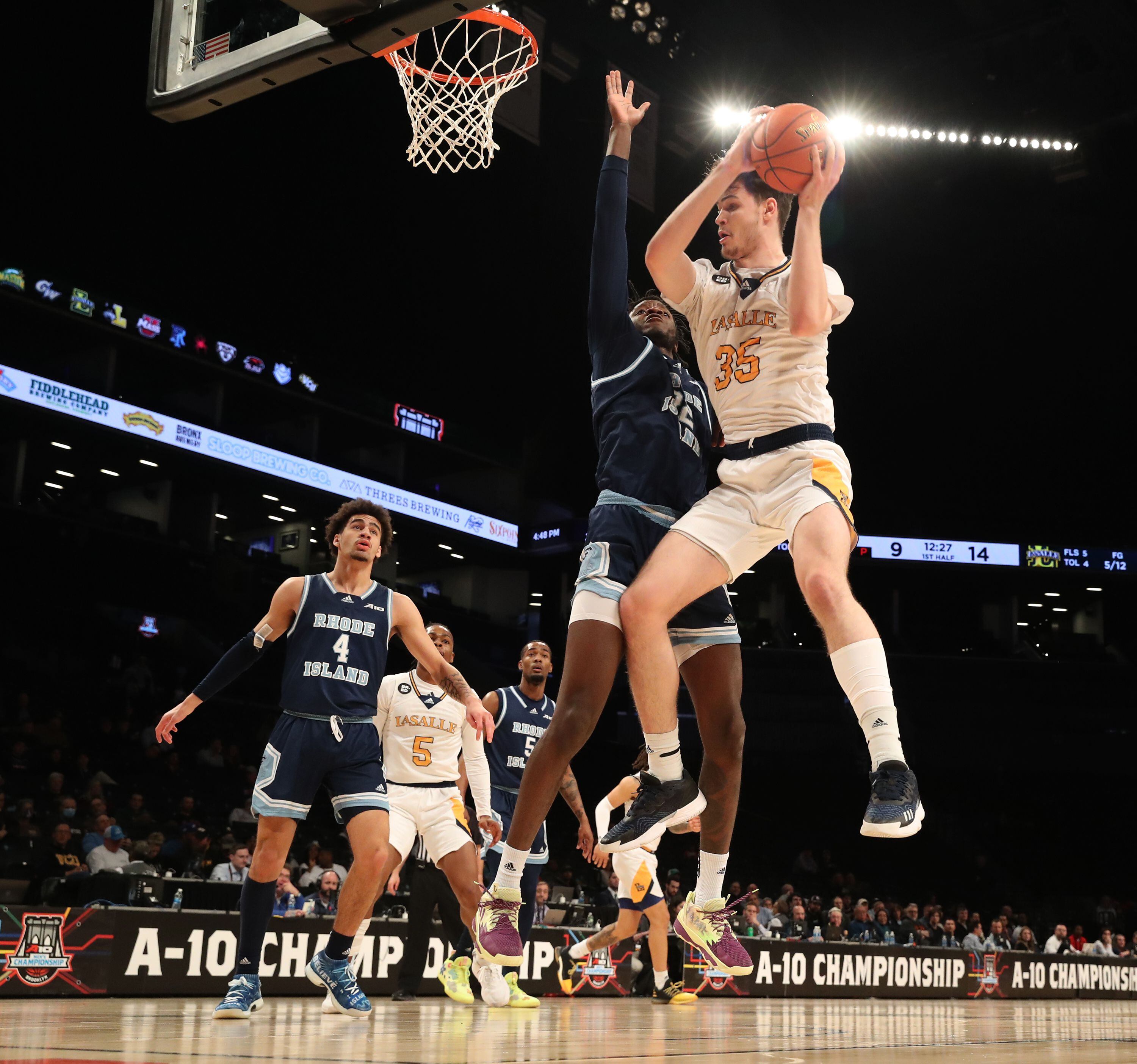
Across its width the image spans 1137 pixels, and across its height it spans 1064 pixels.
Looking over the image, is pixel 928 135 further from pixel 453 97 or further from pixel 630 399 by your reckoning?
pixel 630 399

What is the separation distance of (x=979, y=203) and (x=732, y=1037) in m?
18.4

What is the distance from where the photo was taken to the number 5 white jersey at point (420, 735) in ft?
28.0

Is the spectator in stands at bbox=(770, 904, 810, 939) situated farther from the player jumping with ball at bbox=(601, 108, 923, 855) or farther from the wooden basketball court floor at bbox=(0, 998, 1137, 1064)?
the player jumping with ball at bbox=(601, 108, 923, 855)

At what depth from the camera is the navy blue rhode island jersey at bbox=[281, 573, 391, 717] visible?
6.26 m

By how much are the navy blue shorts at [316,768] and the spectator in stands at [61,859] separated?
5.63 metres

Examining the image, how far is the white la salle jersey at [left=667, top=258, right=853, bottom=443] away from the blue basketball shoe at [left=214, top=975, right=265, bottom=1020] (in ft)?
12.7

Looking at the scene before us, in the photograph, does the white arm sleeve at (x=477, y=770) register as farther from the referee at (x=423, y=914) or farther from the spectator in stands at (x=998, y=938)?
the spectator in stands at (x=998, y=938)

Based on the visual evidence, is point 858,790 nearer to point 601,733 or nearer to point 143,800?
point 601,733

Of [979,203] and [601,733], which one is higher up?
[979,203]

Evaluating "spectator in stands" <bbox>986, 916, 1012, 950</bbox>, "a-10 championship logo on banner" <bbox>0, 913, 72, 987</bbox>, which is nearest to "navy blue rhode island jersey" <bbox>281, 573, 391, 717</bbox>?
"a-10 championship logo on banner" <bbox>0, 913, 72, 987</bbox>

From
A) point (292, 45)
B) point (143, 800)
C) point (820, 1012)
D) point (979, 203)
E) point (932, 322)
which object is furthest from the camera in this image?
point (932, 322)

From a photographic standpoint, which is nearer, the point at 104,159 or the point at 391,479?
the point at 104,159

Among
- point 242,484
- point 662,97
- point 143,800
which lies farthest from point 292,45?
point 242,484

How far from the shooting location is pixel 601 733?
2866 cm
